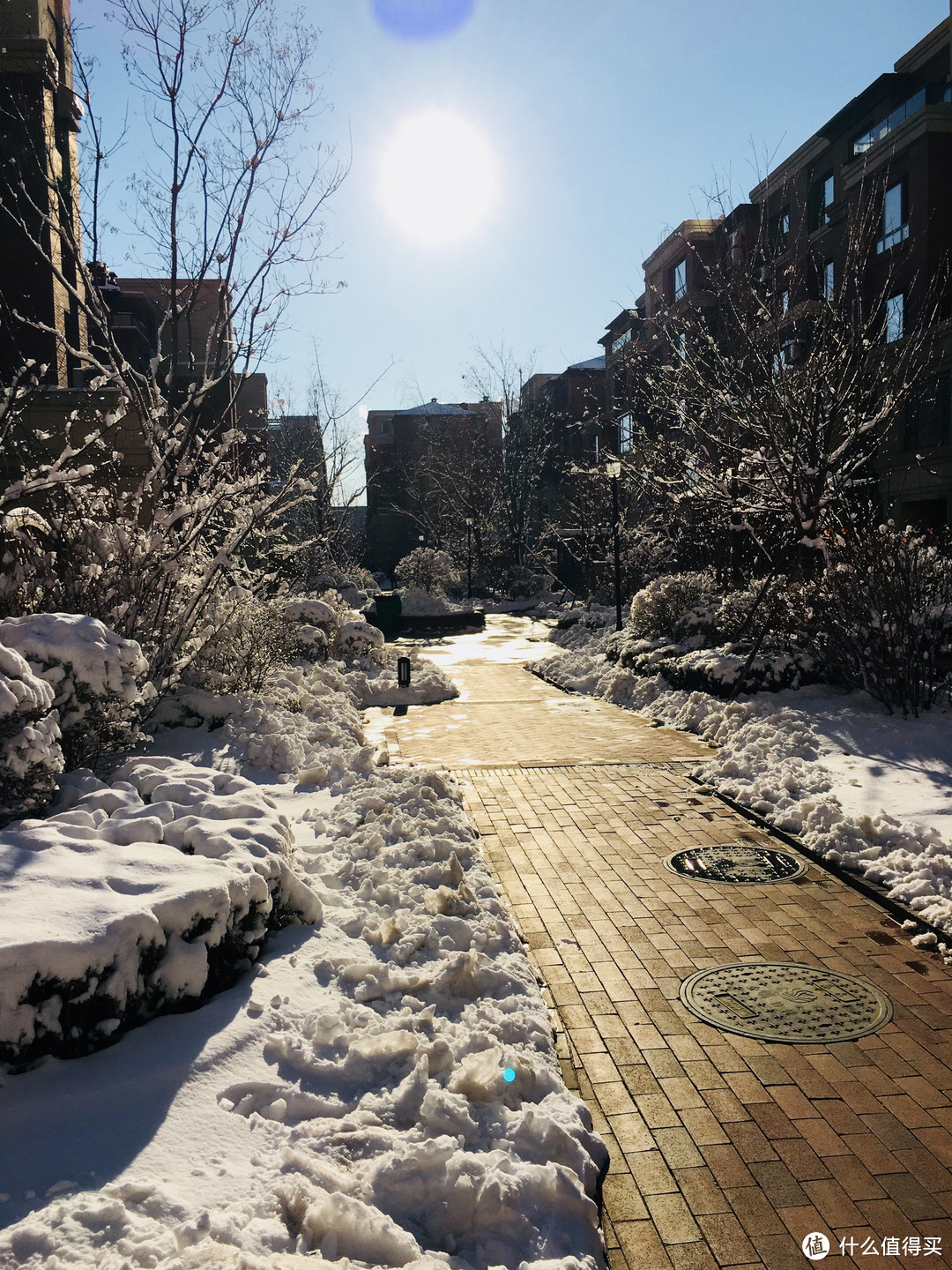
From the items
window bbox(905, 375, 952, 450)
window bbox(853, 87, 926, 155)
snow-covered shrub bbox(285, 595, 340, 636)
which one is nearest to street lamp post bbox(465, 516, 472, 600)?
window bbox(905, 375, 952, 450)

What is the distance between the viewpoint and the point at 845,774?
7566mm

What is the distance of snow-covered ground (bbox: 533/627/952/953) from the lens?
18.6ft

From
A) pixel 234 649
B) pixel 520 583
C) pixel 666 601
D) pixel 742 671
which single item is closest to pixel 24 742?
pixel 234 649

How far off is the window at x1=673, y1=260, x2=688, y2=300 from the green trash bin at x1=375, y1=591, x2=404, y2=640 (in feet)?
79.1

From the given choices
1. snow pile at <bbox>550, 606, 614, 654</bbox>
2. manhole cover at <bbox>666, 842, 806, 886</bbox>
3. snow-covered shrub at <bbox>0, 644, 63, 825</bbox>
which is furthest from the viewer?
snow pile at <bbox>550, 606, 614, 654</bbox>

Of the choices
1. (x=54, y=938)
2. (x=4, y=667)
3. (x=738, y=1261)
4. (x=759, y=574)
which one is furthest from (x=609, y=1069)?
(x=759, y=574)

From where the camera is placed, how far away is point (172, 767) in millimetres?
5832

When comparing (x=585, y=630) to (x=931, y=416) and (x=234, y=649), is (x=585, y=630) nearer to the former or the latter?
(x=931, y=416)

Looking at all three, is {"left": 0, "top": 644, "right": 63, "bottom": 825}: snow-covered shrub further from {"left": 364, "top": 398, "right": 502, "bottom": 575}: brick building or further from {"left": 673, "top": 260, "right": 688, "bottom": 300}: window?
{"left": 673, "top": 260, "right": 688, "bottom": 300}: window

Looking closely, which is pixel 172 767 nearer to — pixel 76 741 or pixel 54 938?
pixel 76 741

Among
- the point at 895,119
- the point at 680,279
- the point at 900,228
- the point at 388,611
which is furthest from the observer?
the point at 680,279

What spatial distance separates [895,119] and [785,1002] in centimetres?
3395

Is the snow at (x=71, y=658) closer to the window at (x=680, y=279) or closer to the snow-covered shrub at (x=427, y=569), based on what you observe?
the snow-covered shrub at (x=427, y=569)

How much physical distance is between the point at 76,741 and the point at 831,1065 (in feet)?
14.9
